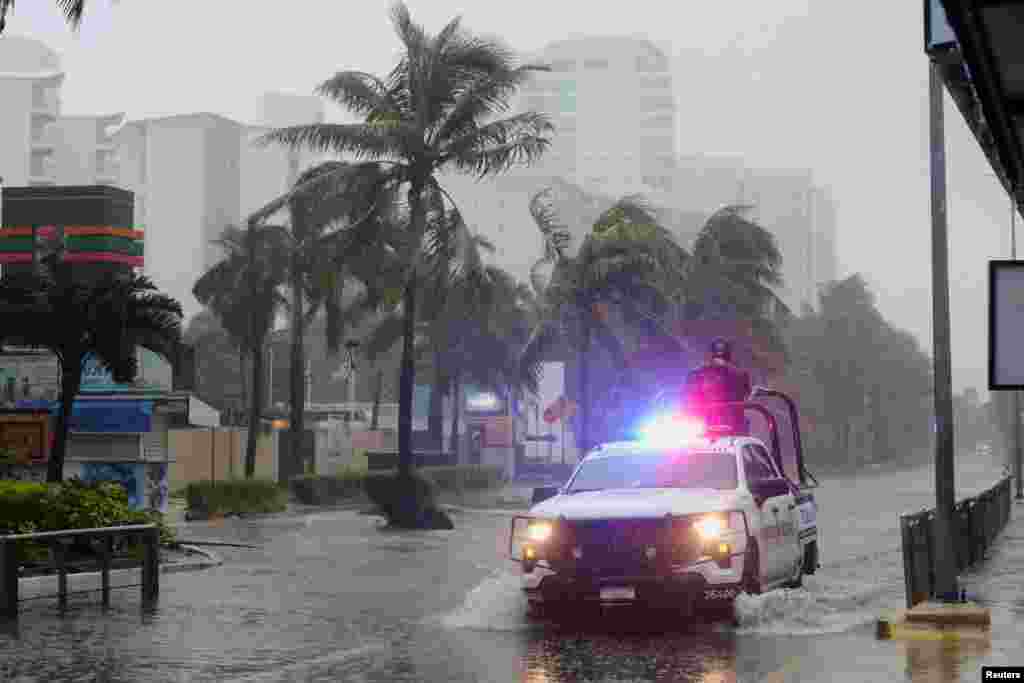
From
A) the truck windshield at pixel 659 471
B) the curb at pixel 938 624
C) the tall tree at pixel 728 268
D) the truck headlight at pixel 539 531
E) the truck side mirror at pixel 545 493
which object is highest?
the tall tree at pixel 728 268

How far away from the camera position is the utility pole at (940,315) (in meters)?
16.1

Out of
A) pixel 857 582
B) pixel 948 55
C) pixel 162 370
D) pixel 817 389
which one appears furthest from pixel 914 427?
pixel 948 55

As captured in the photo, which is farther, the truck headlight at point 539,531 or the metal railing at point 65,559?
the metal railing at point 65,559

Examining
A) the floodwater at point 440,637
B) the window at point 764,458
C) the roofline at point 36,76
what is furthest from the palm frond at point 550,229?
the roofline at point 36,76

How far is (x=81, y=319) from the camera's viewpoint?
101 feet

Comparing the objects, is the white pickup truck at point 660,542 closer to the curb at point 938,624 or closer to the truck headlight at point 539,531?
the truck headlight at point 539,531

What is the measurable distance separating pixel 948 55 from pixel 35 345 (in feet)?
84.0

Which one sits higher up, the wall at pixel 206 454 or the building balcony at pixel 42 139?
the building balcony at pixel 42 139

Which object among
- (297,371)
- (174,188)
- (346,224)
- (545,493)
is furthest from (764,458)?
(174,188)

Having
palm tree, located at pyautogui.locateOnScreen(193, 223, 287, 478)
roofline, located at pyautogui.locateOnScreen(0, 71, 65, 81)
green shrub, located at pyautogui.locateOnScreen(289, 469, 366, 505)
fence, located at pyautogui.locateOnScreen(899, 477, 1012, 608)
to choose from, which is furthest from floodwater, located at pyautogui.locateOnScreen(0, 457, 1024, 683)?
roofline, located at pyautogui.locateOnScreen(0, 71, 65, 81)

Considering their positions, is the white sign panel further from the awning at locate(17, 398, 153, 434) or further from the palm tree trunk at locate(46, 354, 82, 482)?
the awning at locate(17, 398, 153, 434)

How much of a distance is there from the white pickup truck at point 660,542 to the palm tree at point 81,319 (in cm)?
1629

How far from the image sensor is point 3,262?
41.7 meters

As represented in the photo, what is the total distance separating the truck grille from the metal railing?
5.49 metres
